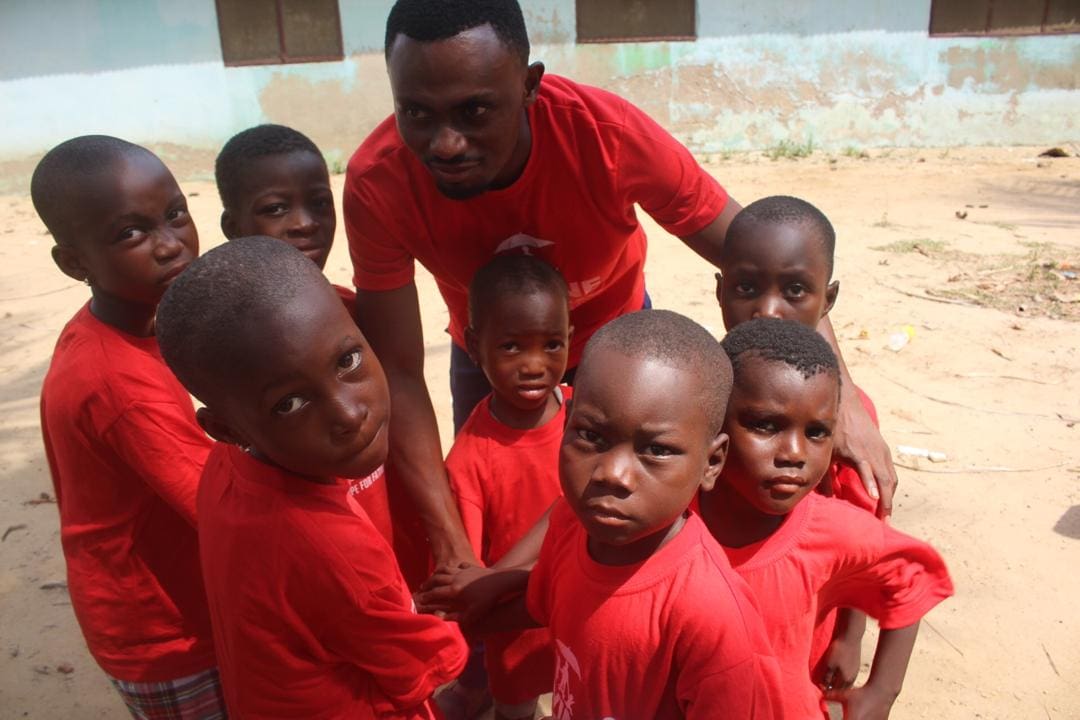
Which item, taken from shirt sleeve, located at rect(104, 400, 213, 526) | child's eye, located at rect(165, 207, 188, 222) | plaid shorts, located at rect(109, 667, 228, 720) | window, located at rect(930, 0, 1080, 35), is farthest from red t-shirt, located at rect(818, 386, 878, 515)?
window, located at rect(930, 0, 1080, 35)

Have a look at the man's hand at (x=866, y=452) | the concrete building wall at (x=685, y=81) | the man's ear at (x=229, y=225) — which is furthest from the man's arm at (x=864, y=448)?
the concrete building wall at (x=685, y=81)

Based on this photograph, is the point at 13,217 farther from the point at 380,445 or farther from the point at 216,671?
the point at 380,445

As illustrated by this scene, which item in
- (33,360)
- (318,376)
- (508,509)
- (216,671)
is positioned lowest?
(33,360)

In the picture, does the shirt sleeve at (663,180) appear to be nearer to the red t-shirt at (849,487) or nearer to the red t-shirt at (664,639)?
the red t-shirt at (849,487)

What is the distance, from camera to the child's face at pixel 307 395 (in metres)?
1.41

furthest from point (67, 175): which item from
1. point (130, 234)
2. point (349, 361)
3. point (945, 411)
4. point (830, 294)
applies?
point (945, 411)

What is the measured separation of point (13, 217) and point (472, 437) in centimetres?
933

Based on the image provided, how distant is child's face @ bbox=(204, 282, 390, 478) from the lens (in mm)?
1414

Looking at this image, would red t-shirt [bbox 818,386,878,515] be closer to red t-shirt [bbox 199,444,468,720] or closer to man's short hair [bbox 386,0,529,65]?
red t-shirt [bbox 199,444,468,720]

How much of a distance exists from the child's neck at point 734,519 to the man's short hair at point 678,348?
247mm

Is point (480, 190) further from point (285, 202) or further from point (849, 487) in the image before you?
point (849, 487)

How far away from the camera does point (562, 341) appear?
7.36 ft

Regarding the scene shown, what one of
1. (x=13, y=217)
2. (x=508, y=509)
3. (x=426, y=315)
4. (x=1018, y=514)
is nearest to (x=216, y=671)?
(x=508, y=509)

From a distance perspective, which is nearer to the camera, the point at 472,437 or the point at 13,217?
the point at 472,437
